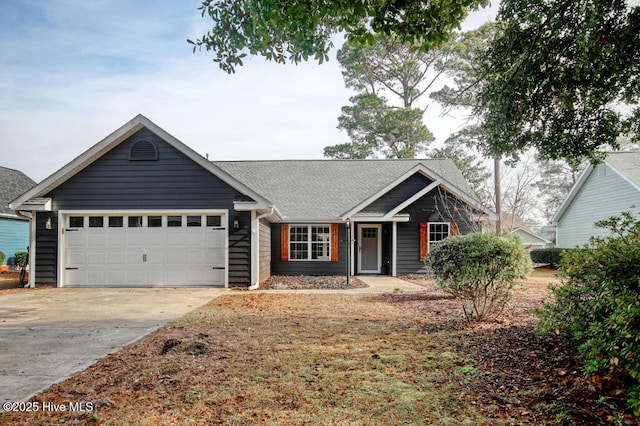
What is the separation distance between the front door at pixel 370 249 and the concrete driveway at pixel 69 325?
7265mm

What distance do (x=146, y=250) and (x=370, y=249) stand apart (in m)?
8.89

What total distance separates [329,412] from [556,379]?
2.14m

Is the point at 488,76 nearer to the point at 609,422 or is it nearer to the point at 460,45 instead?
the point at 609,422

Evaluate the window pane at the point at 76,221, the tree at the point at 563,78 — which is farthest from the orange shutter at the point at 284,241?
the tree at the point at 563,78

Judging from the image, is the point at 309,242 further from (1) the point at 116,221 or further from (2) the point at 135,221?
(1) the point at 116,221

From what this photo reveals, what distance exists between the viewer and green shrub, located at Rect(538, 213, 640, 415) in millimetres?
3131

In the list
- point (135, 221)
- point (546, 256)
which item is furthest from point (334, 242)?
point (546, 256)

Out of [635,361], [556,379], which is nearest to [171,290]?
[556,379]

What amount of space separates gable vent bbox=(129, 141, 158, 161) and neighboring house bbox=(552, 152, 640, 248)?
15.6 meters

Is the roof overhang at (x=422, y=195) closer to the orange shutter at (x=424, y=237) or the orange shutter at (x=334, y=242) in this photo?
the orange shutter at (x=334, y=242)

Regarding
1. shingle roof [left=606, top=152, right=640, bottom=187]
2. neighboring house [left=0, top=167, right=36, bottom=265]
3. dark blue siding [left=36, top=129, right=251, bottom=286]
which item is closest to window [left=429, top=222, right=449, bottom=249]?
dark blue siding [left=36, top=129, right=251, bottom=286]

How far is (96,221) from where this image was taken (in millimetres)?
12828

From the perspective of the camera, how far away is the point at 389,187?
16.4 meters

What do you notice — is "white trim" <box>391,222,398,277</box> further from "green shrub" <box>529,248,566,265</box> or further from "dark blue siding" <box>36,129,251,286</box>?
"green shrub" <box>529,248,566,265</box>
